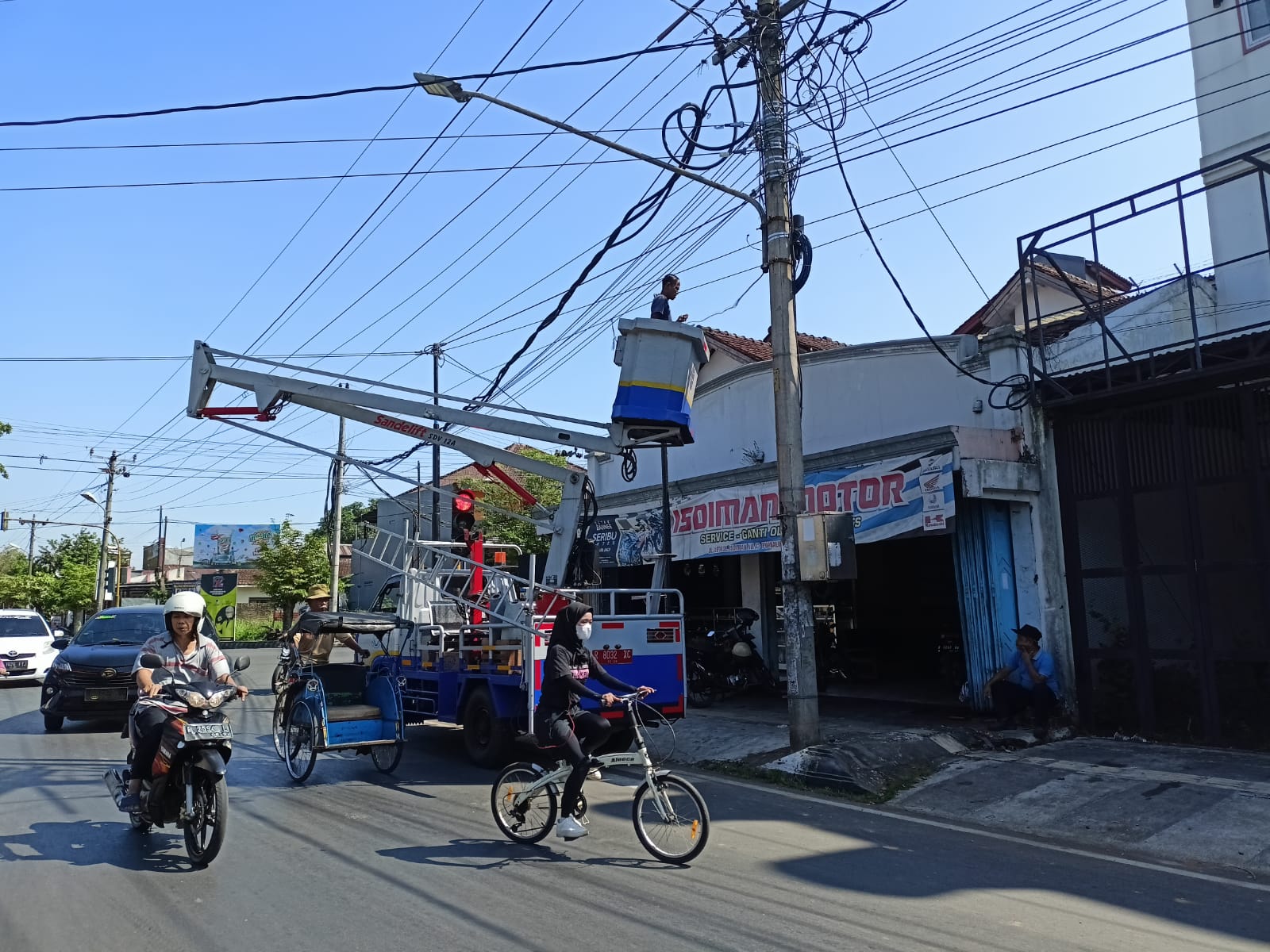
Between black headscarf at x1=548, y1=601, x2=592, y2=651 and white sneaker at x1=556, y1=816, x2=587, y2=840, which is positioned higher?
black headscarf at x1=548, y1=601, x2=592, y2=651

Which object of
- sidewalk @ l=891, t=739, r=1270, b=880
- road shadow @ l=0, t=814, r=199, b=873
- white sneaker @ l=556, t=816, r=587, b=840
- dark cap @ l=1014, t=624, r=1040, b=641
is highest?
dark cap @ l=1014, t=624, r=1040, b=641

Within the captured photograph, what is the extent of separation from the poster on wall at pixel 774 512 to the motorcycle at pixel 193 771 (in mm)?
5585

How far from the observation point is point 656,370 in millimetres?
9539

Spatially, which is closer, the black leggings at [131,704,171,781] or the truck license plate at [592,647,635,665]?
the black leggings at [131,704,171,781]

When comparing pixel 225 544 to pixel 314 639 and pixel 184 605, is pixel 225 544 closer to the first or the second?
pixel 314 639

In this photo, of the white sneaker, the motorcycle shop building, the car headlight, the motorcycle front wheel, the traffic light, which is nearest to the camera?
the motorcycle front wheel

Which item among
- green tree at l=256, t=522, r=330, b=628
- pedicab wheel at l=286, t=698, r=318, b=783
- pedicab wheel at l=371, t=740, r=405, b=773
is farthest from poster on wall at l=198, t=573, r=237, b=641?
pedicab wheel at l=286, t=698, r=318, b=783

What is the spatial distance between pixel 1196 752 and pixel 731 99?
8697mm

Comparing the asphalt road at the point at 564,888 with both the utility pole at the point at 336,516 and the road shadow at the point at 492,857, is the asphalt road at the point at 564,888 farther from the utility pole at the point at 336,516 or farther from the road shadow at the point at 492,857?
the utility pole at the point at 336,516

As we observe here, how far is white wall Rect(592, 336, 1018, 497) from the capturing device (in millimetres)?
13344

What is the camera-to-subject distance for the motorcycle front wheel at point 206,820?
5.73 m

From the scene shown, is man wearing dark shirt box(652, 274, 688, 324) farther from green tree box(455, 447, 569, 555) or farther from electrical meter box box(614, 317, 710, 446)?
green tree box(455, 447, 569, 555)

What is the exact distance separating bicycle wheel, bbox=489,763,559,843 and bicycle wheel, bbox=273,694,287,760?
3555mm

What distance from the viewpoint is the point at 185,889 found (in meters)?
5.36
